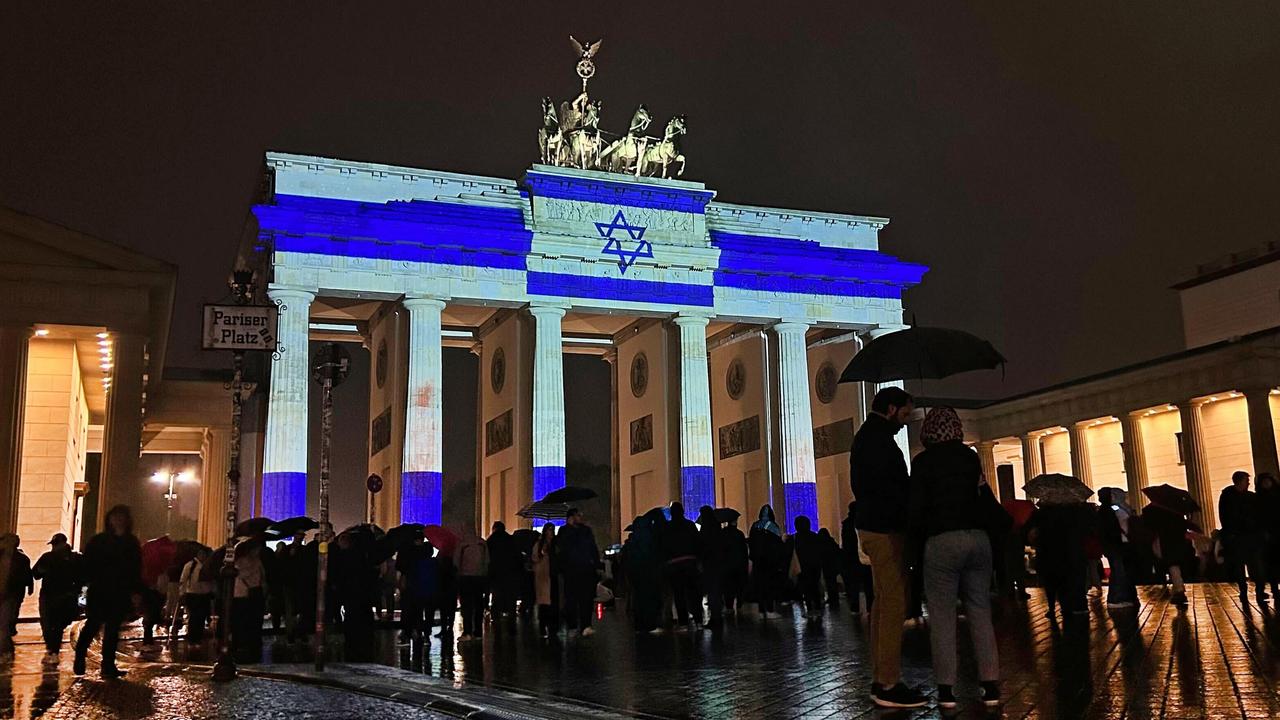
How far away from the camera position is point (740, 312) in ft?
130

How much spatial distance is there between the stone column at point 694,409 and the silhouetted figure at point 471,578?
2132 centimetres

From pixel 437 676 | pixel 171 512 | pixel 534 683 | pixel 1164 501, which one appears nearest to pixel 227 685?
pixel 437 676

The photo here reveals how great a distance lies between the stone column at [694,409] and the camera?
Answer: 123 ft

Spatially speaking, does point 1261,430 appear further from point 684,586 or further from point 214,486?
point 214,486


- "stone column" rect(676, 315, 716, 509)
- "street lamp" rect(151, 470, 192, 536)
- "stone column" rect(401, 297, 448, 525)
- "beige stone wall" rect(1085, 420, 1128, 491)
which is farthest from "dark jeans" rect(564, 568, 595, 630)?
"street lamp" rect(151, 470, 192, 536)

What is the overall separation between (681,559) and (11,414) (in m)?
14.9

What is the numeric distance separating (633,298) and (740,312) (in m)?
4.31

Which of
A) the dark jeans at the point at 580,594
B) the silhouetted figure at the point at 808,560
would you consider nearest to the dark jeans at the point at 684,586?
the dark jeans at the point at 580,594

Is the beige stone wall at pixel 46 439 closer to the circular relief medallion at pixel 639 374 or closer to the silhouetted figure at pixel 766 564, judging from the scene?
the silhouetted figure at pixel 766 564

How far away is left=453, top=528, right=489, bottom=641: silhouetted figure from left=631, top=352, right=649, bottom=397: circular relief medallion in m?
24.7

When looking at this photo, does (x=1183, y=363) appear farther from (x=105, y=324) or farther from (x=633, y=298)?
(x=105, y=324)

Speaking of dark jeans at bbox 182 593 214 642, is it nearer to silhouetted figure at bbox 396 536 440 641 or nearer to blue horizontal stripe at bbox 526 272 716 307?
silhouetted figure at bbox 396 536 440 641

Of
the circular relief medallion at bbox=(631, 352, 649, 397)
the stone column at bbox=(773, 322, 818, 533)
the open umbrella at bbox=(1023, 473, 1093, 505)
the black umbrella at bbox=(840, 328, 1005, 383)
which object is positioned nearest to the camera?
the black umbrella at bbox=(840, 328, 1005, 383)

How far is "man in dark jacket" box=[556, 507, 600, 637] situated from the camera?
51.3 ft
